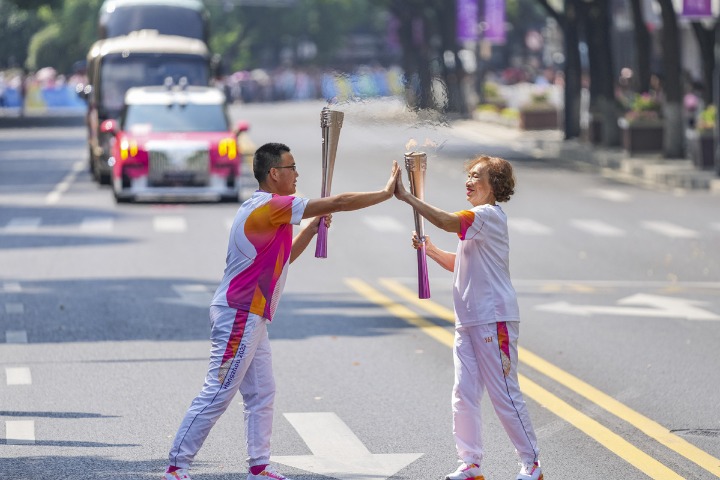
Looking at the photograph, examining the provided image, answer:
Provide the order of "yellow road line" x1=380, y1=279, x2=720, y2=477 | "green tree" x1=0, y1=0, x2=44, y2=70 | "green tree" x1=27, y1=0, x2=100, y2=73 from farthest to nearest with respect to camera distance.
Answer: "green tree" x1=27, y1=0, x2=100, y2=73, "green tree" x1=0, y1=0, x2=44, y2=70, "yellow road line" x1=380, y1=279, x2=720, y2=477

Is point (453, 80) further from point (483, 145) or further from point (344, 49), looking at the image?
point (344, 49)

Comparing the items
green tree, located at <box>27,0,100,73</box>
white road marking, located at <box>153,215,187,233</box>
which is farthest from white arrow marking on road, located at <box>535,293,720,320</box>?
green tree, located at <box>27,0,100,73</box>

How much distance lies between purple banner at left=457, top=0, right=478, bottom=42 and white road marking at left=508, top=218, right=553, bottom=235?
41.3m

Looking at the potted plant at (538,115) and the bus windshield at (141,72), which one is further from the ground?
the bus windshield at (141,72)

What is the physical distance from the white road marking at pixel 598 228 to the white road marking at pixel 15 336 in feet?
35.5

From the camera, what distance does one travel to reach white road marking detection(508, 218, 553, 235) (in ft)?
78.5

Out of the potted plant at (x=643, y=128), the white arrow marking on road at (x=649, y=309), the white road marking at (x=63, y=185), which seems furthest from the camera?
the potted plant at (x=643, y=128)

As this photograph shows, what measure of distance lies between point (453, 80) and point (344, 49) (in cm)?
5977

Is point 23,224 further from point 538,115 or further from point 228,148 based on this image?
point 538,115

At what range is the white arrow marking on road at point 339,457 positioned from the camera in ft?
28.5

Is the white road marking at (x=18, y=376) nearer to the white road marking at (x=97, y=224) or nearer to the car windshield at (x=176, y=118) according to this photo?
the white road marking at (x=97, y=224)

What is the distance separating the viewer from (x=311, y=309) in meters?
15.7

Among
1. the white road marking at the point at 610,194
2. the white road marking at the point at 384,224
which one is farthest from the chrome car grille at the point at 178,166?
the white road marking at the point at 610,194

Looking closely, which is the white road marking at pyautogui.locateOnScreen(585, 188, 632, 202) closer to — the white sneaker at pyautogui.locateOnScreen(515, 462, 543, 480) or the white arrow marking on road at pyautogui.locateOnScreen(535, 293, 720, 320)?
the white arrow marking on road at pyautogui.locateOnScreen(535, 293, 720, 320)
